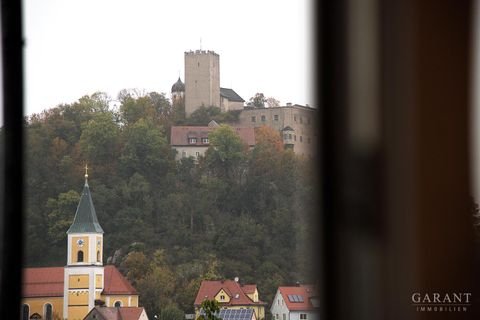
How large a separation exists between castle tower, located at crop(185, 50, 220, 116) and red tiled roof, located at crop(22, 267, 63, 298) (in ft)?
4.52

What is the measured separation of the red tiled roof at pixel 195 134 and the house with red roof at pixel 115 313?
1.31 meters

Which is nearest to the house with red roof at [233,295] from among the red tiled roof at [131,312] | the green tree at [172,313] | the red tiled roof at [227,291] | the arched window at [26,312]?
the red tiled roof at [227,291]

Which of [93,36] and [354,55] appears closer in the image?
[354,55]

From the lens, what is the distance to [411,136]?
236 centimetres

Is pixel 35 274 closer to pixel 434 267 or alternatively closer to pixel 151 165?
pixel 151 165

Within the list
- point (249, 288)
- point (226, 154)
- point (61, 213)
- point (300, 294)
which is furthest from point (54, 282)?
point (300, 294)

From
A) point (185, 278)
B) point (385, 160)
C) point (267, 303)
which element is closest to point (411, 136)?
point (385, 160)

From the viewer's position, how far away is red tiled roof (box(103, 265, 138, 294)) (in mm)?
5508

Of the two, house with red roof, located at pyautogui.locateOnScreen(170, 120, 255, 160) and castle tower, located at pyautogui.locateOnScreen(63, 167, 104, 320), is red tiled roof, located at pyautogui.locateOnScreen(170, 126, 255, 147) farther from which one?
castle tower, located at pyautogui.locateOnScreen(63, 167, 104, 320)

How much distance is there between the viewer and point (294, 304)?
4.17m

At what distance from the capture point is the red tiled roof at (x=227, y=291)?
194 inches

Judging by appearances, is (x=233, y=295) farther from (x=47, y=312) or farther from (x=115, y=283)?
(x=47, y=312)

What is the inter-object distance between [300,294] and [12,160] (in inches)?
75.1

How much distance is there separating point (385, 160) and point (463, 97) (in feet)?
0.95
